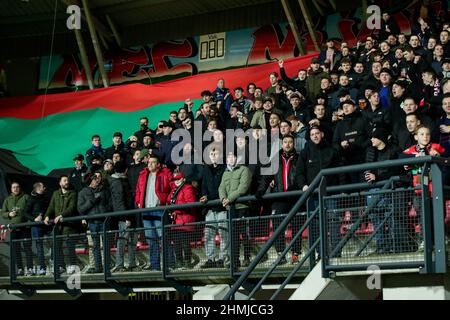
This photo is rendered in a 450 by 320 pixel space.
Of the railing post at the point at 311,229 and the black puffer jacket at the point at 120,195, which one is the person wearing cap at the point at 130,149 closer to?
the black puffer jacket at the point at 120,195

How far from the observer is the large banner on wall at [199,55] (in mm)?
24203

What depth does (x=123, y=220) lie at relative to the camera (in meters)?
14.7

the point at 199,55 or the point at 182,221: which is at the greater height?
the point at 199,55

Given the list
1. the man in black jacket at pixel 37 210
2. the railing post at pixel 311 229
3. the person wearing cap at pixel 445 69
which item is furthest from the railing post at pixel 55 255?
the person wearing cap at pixel 445 69

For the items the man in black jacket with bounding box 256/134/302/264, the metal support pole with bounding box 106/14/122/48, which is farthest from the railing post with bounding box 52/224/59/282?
the metal support pole with bounding box 106/14/122/48

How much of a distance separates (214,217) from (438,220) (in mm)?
4390

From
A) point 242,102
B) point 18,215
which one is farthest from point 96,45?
point 18,215

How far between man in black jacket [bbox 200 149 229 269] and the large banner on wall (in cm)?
1108

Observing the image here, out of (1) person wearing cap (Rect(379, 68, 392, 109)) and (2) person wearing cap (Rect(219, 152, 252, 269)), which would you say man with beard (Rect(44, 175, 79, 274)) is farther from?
(1) person wearing cap (Rect(379, 68, 392, 109))

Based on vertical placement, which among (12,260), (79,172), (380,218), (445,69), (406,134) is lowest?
(380,218)

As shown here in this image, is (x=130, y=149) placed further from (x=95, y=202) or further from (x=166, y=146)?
(x=95, y=202)

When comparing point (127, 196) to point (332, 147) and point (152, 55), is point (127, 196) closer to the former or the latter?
point (332, 147)

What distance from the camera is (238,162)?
1222cm

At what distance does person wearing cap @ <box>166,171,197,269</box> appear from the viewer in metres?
12.8
